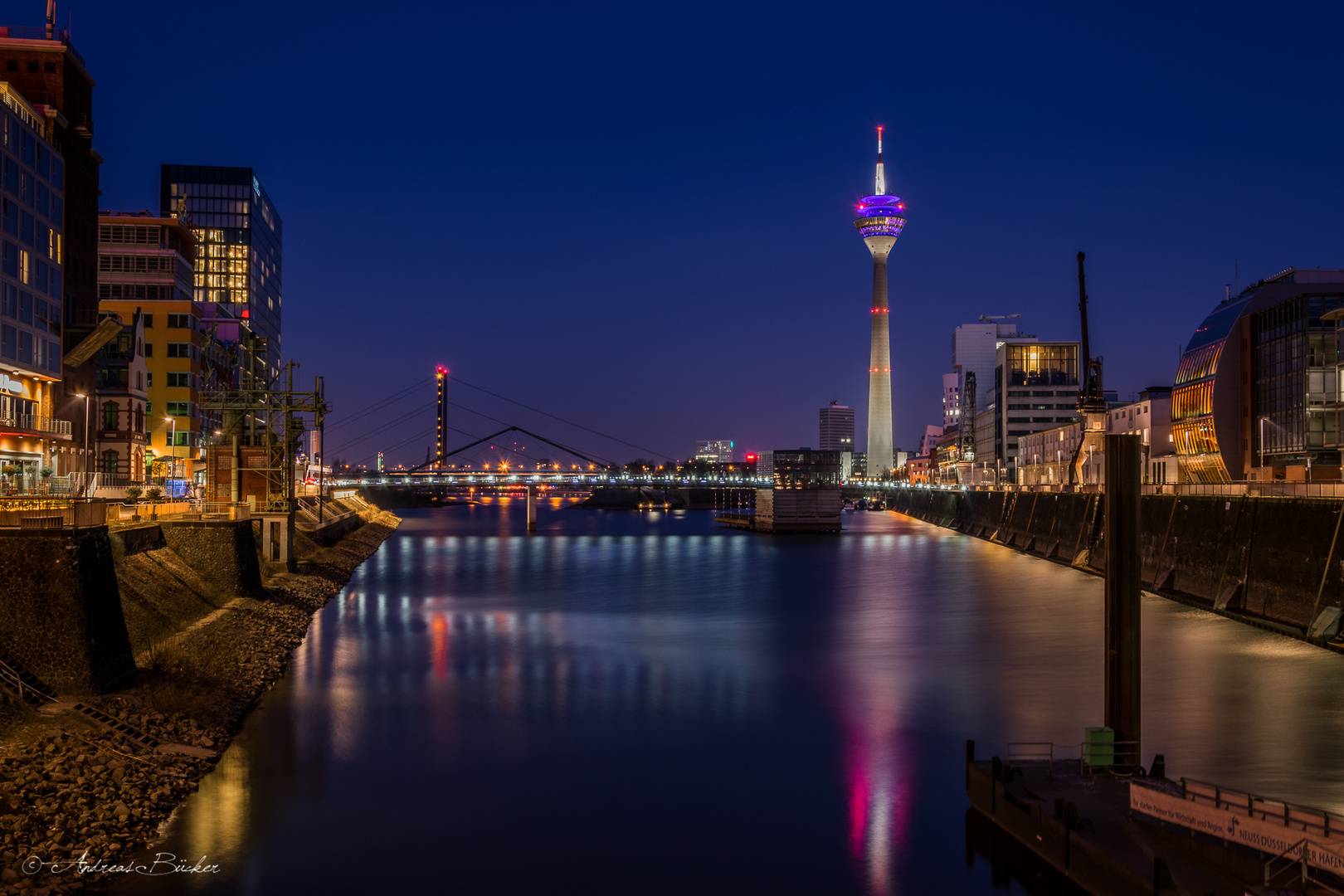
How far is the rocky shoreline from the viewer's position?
11164mm

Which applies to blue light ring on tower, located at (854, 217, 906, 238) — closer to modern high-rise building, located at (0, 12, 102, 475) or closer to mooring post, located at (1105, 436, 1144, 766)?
modern high-rise building, located at (0, 12, 102, 475)

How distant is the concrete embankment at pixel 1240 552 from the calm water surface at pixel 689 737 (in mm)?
1159

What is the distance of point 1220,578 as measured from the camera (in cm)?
3219

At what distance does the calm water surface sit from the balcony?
12.1 metres

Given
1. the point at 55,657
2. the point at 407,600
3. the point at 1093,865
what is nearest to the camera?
the point at 1093,865

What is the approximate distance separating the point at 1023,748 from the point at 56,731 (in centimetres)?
1551

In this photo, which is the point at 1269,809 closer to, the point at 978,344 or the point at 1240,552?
the point at 1240,552

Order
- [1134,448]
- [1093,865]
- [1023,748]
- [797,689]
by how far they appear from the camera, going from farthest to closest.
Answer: [797,689], [1023,748], [1134,448], [1093,865]

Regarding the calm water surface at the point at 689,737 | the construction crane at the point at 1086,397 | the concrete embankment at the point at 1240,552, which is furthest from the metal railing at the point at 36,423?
the construction crane at the point at 1086,397

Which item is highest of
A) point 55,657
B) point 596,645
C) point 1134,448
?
point 1134,448

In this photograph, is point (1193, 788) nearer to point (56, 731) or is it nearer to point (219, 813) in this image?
point (219, 813)

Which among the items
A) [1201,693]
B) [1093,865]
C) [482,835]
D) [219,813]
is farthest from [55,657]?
[1201,693]

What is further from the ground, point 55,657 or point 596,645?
point 55,657

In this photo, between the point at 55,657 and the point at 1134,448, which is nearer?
the point at 1134,448
